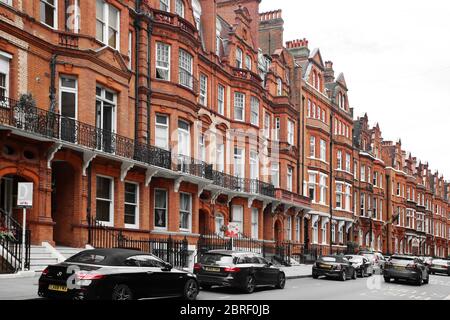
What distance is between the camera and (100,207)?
23.5m

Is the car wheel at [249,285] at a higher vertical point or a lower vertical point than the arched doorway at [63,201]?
lower

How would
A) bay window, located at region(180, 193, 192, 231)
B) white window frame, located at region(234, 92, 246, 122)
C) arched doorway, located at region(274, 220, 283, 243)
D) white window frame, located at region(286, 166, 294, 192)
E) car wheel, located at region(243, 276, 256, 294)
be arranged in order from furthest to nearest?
1. white window frame, located at region(286, 166, 294, 192)
2. arched doorway, located at region(274, 220, 283, 243)
3. white window frame, located at region(234, 92, 246, 122)
4. bay window, located at region(180, 193, 192, 231)
5. car wheel, located at region(243, 276, 256, 294)

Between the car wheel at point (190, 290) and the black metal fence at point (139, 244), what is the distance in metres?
5.38

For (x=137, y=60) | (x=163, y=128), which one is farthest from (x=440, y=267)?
(x=137, y=60)

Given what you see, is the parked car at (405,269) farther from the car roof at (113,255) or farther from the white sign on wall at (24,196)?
the white sign on wall at (24,196)

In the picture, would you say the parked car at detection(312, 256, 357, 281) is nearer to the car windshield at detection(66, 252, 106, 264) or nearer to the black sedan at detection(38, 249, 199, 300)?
the black sedan at detection(38, 249, 199, 300)

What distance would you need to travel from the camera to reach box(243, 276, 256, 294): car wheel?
63.6 ft

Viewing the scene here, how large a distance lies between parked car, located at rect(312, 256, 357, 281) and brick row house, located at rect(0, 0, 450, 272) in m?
6.15

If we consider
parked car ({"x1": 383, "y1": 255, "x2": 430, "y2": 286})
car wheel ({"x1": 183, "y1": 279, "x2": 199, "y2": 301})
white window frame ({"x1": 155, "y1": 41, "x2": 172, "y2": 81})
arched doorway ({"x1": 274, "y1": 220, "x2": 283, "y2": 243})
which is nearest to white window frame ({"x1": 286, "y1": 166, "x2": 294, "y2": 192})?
arched doorway ({"x1": 274, "y1": 220, "x2": 283, "y2": 243})

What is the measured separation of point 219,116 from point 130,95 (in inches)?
357

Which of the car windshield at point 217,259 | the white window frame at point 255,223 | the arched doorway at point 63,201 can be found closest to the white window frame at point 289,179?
the white window frame at point 255,223

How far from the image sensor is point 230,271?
19.0 meters

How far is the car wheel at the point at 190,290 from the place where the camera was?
1590 cm
